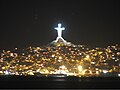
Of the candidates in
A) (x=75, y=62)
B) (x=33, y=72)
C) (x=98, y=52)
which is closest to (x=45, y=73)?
(x=33, y=72)

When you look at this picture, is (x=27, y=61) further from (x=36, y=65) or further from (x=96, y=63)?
(x=96, y=63)

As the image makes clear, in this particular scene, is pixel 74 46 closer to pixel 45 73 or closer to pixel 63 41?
pixel 63 41

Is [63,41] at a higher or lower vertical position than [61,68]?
higher

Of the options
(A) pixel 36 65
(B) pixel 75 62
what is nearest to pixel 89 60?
(B) pixel 75 62

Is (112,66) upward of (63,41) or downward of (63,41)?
downward

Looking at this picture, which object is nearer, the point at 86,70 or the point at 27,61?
the point at 86,70

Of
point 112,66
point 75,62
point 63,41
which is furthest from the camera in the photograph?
point 63,41

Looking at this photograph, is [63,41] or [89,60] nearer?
[89,60]

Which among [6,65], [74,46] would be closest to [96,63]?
[74,46]

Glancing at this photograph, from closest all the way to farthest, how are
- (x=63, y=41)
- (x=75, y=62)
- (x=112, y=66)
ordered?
(x=112, y=66) → (x=75, y=62) → (x=63, y=41)
